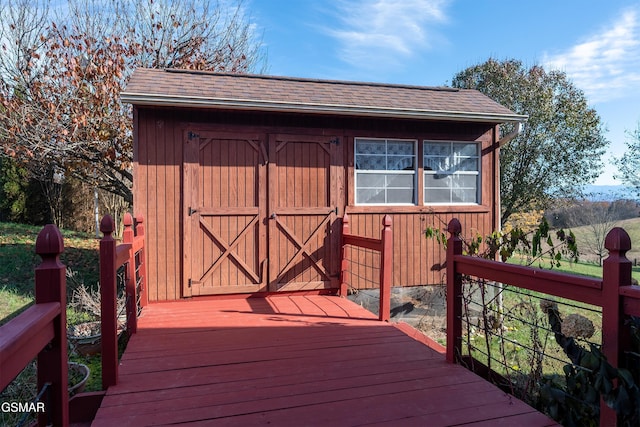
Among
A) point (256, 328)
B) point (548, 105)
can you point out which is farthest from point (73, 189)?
point (548, 105)

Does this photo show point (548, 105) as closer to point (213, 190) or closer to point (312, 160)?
point (312, 160)

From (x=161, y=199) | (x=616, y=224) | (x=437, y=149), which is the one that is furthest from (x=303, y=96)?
(x=616, y=224)

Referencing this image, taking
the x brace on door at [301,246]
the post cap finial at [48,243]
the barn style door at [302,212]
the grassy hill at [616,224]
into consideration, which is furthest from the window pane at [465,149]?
the grassy hill at [616,224]

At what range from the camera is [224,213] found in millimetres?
5246

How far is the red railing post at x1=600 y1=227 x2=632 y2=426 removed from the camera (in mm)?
1699

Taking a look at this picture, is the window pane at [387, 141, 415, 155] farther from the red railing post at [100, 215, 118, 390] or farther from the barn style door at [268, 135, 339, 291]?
the red railing post at [100, 215, 118, 390]

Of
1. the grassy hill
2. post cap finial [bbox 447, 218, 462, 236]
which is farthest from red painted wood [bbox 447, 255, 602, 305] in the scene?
the grassy hill

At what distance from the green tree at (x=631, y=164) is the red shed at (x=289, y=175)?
11089 mm

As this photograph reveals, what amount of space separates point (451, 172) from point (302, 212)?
7.83 feet

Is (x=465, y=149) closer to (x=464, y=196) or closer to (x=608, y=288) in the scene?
(x=464, y=196)

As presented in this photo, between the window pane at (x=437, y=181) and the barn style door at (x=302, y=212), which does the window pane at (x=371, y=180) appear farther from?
the window pane at (x=437, y=181)

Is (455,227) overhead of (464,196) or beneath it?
beneath

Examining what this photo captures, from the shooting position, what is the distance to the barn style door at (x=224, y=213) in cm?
514

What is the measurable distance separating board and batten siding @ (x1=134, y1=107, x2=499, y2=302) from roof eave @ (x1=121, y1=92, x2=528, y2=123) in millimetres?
282
